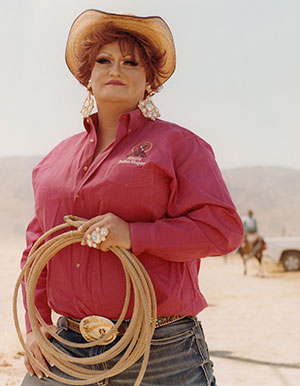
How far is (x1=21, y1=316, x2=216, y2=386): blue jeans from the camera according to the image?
6.42 feet

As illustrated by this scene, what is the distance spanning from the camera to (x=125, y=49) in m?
2.11

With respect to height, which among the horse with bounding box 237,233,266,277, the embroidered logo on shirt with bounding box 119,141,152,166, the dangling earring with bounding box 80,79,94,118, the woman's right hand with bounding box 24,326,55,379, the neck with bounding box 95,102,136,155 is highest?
the dangling earring with bounding box 80,79,94,118

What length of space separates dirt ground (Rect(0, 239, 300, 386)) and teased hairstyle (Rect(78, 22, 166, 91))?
3378 mm

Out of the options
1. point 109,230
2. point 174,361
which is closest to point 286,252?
point 174,361

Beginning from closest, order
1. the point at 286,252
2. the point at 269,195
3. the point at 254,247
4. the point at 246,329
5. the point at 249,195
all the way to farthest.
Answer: the point at 246,329, the point at 254,247, the point at 286,252, the point at 249,195, the point at 269,195

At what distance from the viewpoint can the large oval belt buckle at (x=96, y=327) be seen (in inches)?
76.7

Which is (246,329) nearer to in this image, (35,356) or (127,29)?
(35,356)

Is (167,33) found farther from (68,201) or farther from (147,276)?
(147,276)

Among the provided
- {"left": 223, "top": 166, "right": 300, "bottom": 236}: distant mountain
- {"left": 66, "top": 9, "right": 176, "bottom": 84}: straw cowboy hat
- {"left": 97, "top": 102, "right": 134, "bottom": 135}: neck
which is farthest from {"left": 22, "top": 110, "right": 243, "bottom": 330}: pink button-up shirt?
{"left": 223, "top": 166, "right": 300, "bottom": 236}: distant mountain

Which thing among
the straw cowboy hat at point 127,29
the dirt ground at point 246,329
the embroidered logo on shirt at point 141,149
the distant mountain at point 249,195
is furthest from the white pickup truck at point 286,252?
the distant mountain at point 249,195

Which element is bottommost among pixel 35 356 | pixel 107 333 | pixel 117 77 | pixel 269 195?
pixel 269 195

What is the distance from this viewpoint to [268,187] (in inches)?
2493

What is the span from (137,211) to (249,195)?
5452 centimetres

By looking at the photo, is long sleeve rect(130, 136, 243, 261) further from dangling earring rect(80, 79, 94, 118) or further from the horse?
the horse
